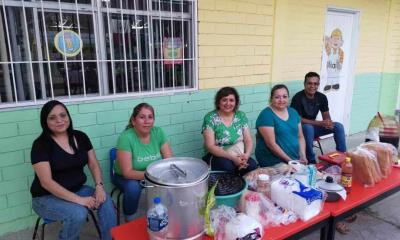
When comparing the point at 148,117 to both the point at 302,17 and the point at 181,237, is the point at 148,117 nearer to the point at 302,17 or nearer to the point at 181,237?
the point at 181,237

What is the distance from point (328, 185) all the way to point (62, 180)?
6.03 ft

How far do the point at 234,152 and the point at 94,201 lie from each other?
1311mm

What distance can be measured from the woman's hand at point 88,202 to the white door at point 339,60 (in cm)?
396

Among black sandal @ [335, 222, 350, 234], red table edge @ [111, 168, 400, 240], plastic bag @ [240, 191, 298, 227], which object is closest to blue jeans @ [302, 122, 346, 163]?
black sandal @ [335, 222, 350, 234]

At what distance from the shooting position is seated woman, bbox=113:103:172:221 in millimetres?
2395

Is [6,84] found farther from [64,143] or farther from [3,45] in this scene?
[64,143]

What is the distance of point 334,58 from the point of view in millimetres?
4988

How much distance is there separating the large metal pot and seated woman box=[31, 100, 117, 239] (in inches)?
32.8

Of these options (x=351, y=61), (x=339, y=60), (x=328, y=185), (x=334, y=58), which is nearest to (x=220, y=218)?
(x=328, y=185)

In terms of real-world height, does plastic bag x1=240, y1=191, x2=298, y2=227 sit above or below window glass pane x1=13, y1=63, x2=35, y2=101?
below

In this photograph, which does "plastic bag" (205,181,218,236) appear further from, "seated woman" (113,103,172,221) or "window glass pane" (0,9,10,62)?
"window glass pane" (0,9,10,62)

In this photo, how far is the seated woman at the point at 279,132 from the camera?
2.93 meters

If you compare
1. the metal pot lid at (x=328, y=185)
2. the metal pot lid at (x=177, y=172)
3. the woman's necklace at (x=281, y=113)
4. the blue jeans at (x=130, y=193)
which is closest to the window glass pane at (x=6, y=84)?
the blue jeans at (x=130, y=193)

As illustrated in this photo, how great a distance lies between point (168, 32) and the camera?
10.5ft
